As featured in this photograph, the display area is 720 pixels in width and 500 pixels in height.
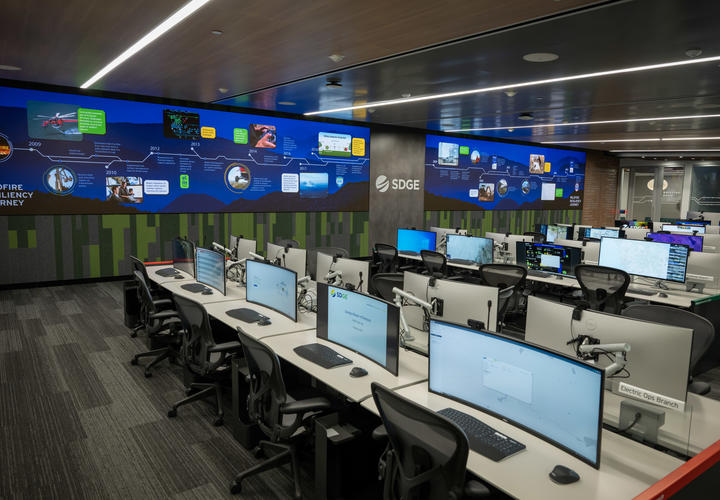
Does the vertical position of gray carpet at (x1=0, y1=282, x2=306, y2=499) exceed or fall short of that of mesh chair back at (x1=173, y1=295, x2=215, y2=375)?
it falls short

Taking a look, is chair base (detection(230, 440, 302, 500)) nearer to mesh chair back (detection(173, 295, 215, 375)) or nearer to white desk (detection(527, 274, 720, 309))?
mesh chair back (detection(173, 295, 215, 375))

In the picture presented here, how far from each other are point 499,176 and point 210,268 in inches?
420

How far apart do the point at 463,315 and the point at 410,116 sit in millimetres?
6950

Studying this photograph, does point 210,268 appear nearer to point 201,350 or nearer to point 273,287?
point 273,287

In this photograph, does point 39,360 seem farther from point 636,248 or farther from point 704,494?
point 636,248

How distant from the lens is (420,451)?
1.91 meters

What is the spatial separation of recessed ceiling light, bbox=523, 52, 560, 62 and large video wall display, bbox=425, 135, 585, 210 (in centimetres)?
713

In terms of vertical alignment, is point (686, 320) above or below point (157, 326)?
above

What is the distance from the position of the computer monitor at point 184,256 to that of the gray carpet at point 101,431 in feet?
3.37

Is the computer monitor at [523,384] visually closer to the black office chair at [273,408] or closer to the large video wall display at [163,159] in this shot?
the black office chair at [273,408]

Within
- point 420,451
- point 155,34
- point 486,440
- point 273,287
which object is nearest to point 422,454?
point 420,451

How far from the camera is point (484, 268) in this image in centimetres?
568

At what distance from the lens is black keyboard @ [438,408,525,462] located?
2.04 metres

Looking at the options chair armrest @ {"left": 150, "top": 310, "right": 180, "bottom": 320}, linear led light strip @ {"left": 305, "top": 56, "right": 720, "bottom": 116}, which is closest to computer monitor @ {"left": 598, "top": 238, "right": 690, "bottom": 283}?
linear led light strip @ {"left": 305, "top": 56, "right": 720, "bottom": 116}
